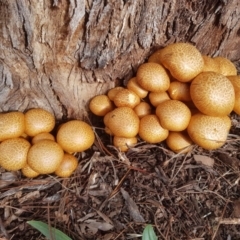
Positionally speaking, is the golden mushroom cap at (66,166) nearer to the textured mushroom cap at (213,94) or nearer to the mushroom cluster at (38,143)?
the mushroom cluster at (38,143)

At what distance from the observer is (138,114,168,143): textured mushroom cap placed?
89.7 inches

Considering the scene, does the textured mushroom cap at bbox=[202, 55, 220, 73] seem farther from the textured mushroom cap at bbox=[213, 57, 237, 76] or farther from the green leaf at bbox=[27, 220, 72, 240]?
the green leaf at bbox=[27, 220, 72, 240]

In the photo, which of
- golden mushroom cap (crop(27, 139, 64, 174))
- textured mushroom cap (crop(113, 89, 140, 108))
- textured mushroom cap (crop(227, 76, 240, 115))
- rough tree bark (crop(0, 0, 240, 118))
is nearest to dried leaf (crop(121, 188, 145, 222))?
golden mushroom cap (crop(27, 139, 64, 174))

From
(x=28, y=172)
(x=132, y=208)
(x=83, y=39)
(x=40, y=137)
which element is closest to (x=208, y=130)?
(x=132, y=208)

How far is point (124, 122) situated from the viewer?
2242 mm

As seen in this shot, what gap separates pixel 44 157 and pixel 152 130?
29.3 inches

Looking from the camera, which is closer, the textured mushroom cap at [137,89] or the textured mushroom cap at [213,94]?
the textured mushroom cap at [213,94]

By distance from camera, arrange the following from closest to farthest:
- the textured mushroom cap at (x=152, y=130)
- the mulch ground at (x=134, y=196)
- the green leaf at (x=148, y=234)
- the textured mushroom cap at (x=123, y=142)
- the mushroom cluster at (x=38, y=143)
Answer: the green leaf at (x=148, y=234) < the mulch ground at (x=134, y=196) < the mushroom cluster at (x=38, y=143) < the textured mushroom cap at (x=152, y=130) < the textured mushroom cap at (x=123, y=142)

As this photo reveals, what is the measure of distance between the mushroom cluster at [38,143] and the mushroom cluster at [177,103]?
0.26m

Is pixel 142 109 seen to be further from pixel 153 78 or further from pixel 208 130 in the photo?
pixel 208 130

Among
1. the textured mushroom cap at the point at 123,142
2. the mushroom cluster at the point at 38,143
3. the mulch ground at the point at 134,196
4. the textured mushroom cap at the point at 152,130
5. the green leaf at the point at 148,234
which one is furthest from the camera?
the textured mushroom cap at the point at 123,142

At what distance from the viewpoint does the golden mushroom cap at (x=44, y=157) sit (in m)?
2.15

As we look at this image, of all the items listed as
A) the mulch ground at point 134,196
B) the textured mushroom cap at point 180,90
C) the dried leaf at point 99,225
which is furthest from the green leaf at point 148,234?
the textured mushroom cap at point 180,90

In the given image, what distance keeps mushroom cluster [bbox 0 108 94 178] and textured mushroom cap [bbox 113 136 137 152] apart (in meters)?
0.18
